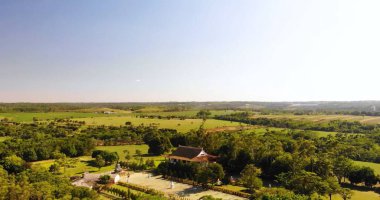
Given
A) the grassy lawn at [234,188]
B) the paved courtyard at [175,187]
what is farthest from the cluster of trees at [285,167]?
the paved courtyard at [175,187]

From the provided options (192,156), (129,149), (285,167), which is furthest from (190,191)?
(129,149)

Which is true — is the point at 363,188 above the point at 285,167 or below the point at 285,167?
below

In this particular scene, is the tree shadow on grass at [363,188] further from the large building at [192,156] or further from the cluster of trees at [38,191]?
the cluster of trees at [38,191]

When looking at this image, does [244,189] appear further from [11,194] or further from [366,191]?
[11,194]

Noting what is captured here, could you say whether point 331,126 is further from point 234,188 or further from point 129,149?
point 234,188

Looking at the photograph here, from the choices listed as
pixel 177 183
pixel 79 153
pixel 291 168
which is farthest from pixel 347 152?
pixel 79 153

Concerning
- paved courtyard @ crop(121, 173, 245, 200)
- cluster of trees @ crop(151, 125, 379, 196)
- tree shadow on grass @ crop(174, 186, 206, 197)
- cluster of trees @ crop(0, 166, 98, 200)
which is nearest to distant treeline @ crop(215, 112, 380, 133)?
cluster of trees @ crop(151, 125, 379, 196)
